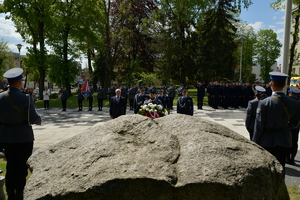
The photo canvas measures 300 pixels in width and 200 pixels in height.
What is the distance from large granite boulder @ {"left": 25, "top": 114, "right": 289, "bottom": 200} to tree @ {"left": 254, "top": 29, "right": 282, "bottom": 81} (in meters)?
51.6

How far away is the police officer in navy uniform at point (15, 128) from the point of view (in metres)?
3.65

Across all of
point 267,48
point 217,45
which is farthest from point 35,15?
point 267,48

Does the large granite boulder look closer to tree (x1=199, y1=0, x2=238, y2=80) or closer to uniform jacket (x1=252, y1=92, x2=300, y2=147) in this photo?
uniform jacket (x1=252, y1=92, x2=300, y2=147)

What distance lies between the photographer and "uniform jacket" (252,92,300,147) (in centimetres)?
370

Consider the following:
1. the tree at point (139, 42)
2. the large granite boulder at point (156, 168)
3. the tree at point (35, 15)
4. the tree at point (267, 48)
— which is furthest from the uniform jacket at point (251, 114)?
the tree at point (267, 48)

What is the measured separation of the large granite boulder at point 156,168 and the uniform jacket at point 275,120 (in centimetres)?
71

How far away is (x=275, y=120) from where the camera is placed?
372 cm

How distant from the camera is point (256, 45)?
166ft

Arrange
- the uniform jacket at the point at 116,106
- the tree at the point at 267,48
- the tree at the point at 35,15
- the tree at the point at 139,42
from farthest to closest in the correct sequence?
1. the tree at the point at 267,48
2. the tree at the point at 139,42
3. the tree at the point at 35,15
4. the uniform jacket at the point at 116,106

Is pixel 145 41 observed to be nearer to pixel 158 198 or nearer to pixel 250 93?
pixel 250 93

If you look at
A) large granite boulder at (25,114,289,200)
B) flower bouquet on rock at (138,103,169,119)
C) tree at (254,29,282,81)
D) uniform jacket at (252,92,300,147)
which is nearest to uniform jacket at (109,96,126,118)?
flower bouquet on rock at (138,103,169,119)

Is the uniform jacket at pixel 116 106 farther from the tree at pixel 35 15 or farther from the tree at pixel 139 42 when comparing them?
the tree at pixel 139 42

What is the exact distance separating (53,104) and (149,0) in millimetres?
22382

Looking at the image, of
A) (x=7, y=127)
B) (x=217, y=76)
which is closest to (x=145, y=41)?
(x=217, y=76)
